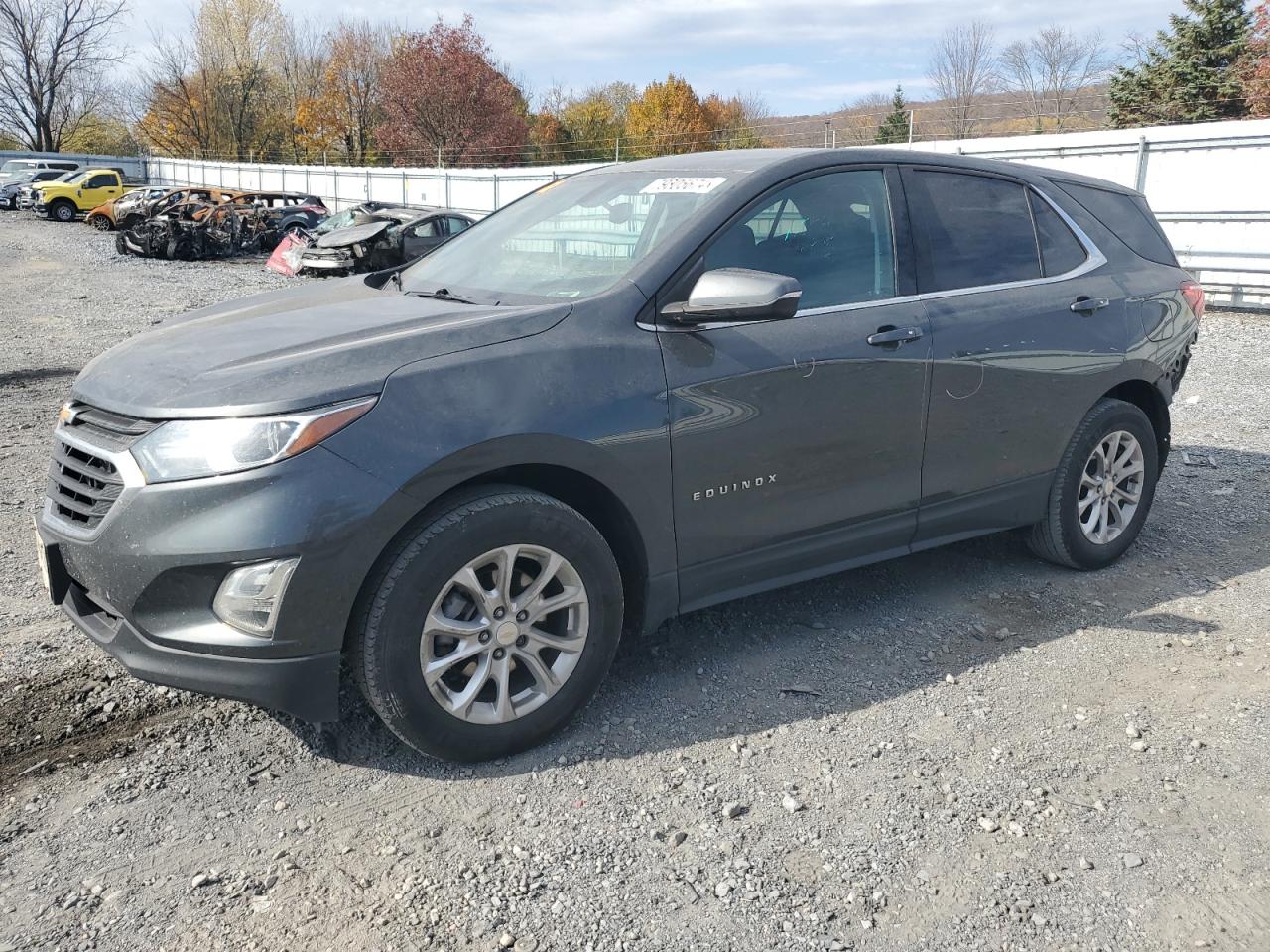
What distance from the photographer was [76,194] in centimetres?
3691

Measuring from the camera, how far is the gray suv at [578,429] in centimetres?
280

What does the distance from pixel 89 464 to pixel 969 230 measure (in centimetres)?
337

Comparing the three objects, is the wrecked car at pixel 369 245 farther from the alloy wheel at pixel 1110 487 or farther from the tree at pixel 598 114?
the tree at pixel 598 114

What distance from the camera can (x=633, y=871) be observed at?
2.71 metres

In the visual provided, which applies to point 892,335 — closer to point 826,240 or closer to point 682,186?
point 826,240

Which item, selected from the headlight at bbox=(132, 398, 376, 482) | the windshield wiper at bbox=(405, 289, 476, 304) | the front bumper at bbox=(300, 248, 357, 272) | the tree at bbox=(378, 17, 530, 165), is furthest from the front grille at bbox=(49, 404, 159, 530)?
the tree at bbox=(378, 17, 530, 165)

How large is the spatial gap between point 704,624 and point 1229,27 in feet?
118

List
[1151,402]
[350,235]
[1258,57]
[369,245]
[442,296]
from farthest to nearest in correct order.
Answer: [1258,57], [369,245], [350,235], [1151,402], [442,296]

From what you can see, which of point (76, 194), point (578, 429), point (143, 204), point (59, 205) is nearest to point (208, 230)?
point (143, 204)

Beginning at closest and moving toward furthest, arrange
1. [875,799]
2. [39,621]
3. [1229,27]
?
[875,799] → [39,621] → [1229,27]

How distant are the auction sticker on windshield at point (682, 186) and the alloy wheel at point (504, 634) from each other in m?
1.47

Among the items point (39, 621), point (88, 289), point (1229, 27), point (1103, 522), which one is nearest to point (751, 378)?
point (1103, 522)

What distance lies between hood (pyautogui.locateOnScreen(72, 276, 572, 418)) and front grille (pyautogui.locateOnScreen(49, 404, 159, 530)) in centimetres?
5

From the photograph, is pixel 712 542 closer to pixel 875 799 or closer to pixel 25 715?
pixel 875 799
